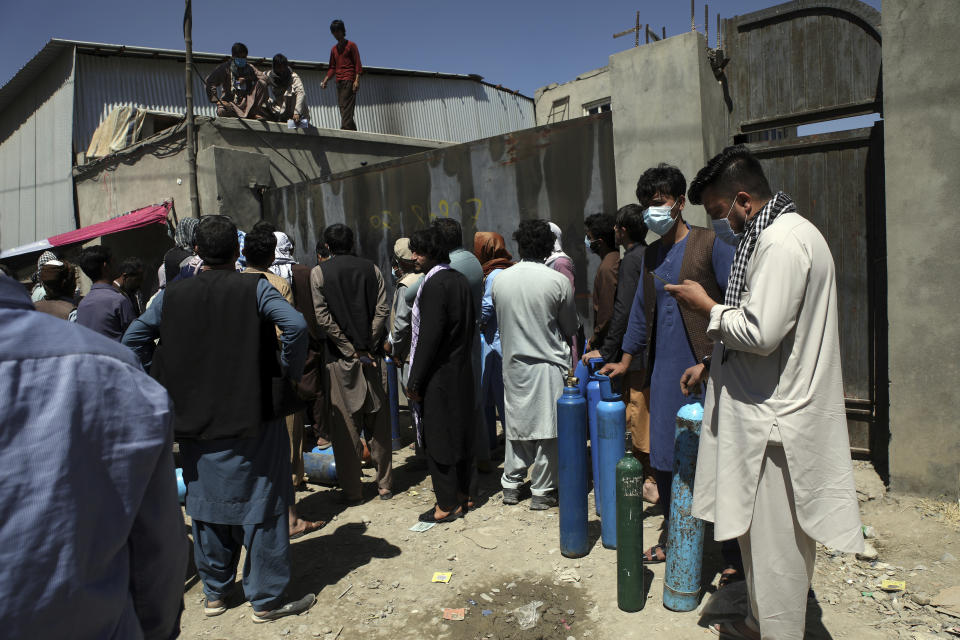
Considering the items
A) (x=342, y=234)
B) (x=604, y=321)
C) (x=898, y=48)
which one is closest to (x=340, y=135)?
(x=342, y=234)

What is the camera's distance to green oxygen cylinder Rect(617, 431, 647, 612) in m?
2.79

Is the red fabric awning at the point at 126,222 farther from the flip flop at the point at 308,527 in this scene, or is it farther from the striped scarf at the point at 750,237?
the striped scarf at the point at 750,237

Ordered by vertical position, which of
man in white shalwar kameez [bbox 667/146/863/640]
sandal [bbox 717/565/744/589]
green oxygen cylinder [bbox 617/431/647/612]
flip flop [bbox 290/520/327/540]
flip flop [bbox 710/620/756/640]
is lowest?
flip flop [bbox 290/520/327/540]

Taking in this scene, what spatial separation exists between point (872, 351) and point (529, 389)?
8.41 ft

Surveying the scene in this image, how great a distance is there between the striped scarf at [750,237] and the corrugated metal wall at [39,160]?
13.3 meters

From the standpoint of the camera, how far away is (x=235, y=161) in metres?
8.59

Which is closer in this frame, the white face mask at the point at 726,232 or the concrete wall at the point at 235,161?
the white face mask at the point at 726,232

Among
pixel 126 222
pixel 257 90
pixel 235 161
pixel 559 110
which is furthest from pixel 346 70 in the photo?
pixel 559 110

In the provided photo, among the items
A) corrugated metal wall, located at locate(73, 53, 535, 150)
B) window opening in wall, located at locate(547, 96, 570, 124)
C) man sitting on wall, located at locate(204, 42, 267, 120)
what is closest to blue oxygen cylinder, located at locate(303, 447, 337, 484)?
man sitting on wall, located at locate(204, 42, 267, 120)

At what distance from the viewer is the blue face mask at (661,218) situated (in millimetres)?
3197

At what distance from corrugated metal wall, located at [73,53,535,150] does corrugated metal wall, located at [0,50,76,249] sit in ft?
1.72

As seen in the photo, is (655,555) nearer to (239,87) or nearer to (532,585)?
(532,585)

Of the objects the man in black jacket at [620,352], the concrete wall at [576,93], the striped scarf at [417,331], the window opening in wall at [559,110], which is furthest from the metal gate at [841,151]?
the window opening in wall at [559,110]

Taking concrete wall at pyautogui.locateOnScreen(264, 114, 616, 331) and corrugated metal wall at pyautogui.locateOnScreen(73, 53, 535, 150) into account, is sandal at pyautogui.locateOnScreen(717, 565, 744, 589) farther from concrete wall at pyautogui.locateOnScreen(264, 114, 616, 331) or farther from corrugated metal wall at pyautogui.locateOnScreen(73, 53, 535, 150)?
corrugated metal wall at pyautogui.locateOnScreen(73, 53, 535, 150)
